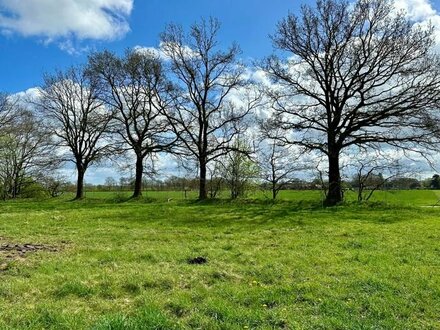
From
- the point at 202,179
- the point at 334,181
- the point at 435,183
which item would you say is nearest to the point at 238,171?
the point at 202,179

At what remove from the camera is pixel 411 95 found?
75.5 feet

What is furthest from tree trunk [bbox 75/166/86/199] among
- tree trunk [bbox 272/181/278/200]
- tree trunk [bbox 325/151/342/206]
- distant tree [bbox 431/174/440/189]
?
distant tree [bbox 431/174/440/189]

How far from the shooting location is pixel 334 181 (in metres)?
25.7

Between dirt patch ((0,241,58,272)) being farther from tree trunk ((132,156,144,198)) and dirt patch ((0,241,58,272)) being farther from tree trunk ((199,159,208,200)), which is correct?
tree trunk ((132,156,144,198))

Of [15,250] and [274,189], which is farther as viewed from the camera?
[274,189]

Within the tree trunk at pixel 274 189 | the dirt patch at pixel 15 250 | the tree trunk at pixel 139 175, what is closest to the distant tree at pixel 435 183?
the tree trunk at pixel 274 189

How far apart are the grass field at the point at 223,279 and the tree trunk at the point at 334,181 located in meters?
10.7

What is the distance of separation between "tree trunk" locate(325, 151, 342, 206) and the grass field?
10.7 meters

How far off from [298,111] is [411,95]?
6.43 meters

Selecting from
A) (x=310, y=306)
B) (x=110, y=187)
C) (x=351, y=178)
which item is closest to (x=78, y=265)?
(x=310, y=306)

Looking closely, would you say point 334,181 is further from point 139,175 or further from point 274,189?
point 139,175

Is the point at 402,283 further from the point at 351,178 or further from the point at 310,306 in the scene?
the point at 351,178

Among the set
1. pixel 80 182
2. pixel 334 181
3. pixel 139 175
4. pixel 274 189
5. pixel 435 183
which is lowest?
pixel 274 189

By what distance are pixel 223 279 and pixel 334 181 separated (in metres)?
19.5
